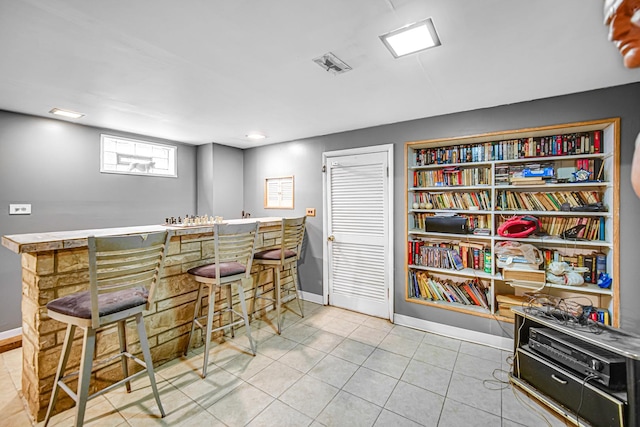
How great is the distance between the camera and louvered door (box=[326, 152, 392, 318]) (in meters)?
3.37

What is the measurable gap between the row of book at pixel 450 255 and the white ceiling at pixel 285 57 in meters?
1.48

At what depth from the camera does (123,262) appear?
157cm

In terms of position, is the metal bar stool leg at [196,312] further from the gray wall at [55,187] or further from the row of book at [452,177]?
the row of book at [452,177]

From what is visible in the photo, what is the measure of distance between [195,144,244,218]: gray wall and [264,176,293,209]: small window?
1.92ft

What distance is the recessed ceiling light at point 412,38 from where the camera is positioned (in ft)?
4.95

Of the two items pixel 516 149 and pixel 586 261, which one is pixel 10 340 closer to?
pixel 516 149

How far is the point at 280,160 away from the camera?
4250 millimetres

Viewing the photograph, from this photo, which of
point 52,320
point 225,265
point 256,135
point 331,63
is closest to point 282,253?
point 225,265

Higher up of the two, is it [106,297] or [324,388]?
[106,297]

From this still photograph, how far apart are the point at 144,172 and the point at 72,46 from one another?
8.03 feet

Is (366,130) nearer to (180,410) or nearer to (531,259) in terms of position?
(531,259)

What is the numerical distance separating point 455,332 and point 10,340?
4565 millimetres

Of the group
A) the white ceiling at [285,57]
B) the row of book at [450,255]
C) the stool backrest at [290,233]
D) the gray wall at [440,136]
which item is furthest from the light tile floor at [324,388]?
the white ceiling at [285,57]

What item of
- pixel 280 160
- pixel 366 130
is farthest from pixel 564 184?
pixel 280 160
